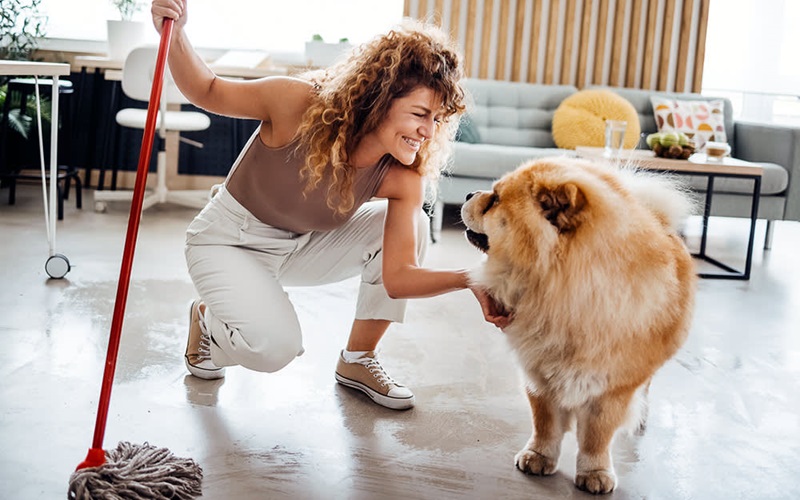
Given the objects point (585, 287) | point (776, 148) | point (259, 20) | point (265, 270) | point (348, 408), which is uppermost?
point (259, 20)

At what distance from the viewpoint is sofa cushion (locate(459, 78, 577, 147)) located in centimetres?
517

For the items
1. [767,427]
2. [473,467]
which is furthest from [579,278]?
[767,427]

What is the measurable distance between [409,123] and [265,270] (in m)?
0.55

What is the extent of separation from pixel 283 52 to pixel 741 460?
14.9 ft

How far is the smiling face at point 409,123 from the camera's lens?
6.00ft

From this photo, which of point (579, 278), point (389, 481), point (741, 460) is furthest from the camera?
point (741, 460)

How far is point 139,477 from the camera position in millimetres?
1492

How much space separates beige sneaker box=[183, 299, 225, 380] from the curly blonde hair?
0.55 m

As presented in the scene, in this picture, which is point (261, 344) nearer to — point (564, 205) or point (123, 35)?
point (564, 205)

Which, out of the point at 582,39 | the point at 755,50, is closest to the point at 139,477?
the point at 582,39

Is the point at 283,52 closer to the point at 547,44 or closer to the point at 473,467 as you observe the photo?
the point at 547,44

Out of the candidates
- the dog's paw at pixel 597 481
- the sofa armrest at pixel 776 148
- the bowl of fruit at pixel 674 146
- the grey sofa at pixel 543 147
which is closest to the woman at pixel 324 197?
the dog's paw at pixel 597 481

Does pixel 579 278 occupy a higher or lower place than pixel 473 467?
higher

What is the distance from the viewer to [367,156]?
1947 millimetres
